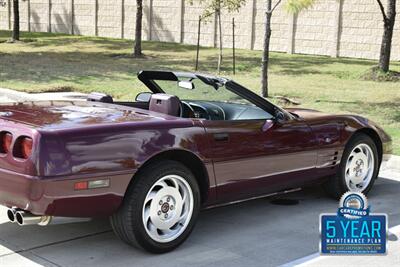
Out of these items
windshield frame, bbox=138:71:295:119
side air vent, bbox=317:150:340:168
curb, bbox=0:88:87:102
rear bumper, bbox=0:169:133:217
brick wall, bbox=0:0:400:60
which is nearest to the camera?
rear bumper, bbox=0:169:133:217

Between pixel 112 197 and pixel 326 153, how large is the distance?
2.45 metres

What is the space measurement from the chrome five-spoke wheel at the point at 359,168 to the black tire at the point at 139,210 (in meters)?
2.30

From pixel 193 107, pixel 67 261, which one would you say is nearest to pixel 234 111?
pixel 193 107

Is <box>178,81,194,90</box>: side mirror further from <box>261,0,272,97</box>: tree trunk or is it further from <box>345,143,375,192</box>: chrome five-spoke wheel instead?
<box>261,0,272,97</box>: tree trunk

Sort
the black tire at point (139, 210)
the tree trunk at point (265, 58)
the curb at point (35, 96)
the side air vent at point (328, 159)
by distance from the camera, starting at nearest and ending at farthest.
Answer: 1. the black tire at point (139, 210)
2. the side air vent at point (328, 159)
3. the curb at point (35, 96)
4. the tree trunk at point (265, 58)

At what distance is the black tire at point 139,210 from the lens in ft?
14.5

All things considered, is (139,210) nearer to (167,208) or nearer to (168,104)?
(167,208)

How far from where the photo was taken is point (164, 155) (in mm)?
4648

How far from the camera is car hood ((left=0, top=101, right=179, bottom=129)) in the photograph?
14.5 ft

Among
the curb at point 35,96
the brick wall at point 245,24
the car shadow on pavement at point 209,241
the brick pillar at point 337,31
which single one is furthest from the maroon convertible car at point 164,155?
the brick pillar at point 337,31

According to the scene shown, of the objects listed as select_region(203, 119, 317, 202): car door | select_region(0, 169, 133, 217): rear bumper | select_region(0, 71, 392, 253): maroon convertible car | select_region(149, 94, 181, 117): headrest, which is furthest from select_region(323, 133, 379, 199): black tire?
A: select_region(0, 169, 133, 217): rear bumper

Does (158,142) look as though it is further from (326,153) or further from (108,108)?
(326,153)

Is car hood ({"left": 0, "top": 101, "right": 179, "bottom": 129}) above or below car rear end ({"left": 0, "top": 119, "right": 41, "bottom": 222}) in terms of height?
above

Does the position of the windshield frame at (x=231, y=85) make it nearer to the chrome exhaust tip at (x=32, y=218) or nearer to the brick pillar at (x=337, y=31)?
the chrome exhaust tip at (x=32, y=218)
